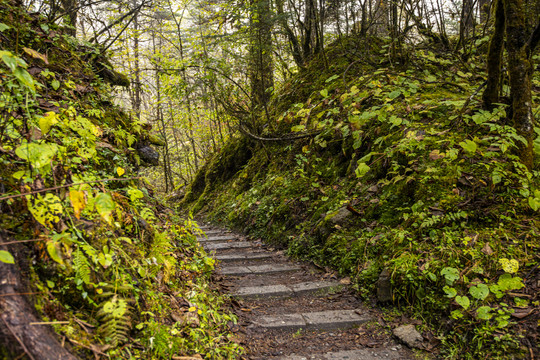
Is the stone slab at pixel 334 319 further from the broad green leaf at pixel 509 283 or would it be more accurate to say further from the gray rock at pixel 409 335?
the broad green leaf at pixel 509 283

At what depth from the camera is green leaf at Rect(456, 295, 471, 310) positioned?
252 centimetres

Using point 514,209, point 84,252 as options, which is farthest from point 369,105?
point 84,252

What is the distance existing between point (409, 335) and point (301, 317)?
3.24ft

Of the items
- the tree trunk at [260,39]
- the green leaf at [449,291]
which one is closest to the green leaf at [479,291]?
the green leaf at [449,291]

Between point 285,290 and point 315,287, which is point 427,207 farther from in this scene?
point 285,290

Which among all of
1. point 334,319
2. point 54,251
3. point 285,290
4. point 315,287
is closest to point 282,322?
point 334,319

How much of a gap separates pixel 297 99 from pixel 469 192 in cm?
539

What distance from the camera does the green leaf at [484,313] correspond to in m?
2.41

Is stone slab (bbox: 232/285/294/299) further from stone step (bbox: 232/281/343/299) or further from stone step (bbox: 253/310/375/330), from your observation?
stone step (bbox: 253/310/375/330)

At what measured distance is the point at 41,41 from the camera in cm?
392

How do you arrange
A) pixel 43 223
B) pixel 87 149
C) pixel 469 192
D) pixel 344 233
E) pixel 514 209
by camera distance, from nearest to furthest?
1. pixel 43 223
2. pixel 87 149
3. pixel 514 209
4. pixel 469 192
5. pixel 344 233

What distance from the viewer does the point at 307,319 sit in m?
3.06

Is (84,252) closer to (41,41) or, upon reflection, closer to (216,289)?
(216,289)

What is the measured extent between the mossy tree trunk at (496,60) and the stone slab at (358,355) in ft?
10.4
